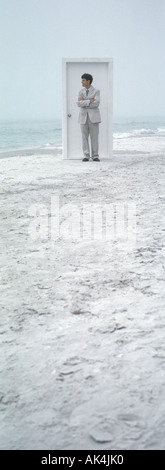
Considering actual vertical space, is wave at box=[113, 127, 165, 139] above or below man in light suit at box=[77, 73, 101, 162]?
above

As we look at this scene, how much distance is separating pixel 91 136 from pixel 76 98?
868 mm

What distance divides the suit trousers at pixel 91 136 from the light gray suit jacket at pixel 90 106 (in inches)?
4.4

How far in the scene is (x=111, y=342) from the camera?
1.84m

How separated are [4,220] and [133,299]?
2.07 m

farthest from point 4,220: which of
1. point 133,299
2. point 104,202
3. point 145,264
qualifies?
point 133,299

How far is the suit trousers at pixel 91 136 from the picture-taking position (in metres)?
8.48

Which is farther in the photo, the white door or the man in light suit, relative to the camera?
the white door

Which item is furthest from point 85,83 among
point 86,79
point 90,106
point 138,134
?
point 138,134

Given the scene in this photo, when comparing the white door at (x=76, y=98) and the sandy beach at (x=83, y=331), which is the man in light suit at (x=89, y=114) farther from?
the sandy beach at (x=83, y=331)

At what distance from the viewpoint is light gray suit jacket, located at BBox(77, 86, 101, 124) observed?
324 inches

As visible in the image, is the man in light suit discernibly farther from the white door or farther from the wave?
the wave

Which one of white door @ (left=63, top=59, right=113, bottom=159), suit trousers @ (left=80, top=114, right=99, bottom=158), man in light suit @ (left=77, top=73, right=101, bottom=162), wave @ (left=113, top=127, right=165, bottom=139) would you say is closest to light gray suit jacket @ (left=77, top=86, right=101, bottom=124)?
man in light suit @ (left=77, top=73, right=101, bottom=162)

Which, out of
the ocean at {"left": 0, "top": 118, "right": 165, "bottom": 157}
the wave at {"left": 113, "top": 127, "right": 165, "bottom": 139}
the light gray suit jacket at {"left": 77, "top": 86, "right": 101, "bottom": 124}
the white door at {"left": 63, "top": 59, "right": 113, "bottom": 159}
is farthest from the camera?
the wave at {"left": 113, "top": 127, "right": 165, "bottom": 139}
